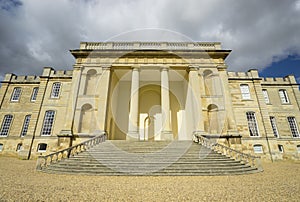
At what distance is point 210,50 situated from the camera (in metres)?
14.8

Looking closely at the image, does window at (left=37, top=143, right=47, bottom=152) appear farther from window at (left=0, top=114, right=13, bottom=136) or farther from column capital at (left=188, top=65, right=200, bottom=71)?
column capital at (left=188, top=65, right=200, bottom=71)

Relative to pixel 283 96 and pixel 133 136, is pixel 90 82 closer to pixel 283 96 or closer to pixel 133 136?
pixel 133 136

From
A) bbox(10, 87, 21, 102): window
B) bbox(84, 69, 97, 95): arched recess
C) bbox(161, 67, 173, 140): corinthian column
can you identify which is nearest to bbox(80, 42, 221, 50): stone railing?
bbox(84, 69, 97, 95): arched recess

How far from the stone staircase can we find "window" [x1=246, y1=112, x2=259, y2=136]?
31.9ft

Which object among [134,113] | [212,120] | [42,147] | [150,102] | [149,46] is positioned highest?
[149,46]

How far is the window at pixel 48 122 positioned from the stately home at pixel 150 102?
0.29 feet

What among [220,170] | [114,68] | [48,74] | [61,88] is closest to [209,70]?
[114,68]

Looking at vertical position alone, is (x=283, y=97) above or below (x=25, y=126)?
above

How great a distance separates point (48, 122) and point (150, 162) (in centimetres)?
1433

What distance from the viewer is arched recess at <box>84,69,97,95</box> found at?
47.8ft

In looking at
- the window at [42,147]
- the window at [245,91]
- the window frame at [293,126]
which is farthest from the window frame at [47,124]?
the window frame at [293,126]

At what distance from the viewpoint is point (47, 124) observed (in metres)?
16.5

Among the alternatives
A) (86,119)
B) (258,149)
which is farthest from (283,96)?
(86,119)

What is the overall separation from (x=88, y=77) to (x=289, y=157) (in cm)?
2247
